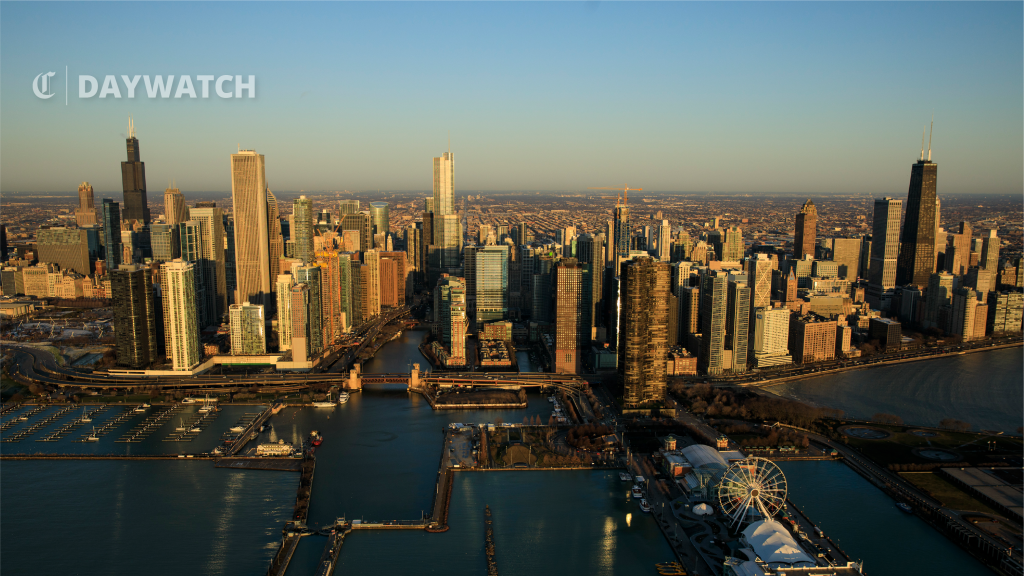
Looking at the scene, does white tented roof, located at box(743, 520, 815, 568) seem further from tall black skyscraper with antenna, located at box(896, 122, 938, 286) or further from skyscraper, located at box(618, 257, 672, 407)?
tall black skyscraper with antenna, located at box(896, 122, 938, 286)

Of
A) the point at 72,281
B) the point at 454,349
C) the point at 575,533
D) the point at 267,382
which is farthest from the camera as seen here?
the point at 72,281

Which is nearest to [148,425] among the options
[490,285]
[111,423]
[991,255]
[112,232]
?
[111,423]

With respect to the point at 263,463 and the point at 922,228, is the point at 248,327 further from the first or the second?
the point at 922,228

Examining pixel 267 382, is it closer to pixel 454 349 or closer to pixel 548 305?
pixel 454 349

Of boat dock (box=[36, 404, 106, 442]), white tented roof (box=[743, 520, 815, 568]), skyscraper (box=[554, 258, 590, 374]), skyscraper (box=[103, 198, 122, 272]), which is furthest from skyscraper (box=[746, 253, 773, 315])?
skyscraper (box=[103, 198, 122, 272])

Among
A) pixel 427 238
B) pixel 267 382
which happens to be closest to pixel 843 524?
pixel 267 382

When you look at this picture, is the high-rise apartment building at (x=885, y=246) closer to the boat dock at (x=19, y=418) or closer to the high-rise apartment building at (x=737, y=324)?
the high-rise apartment building at (x=737, y=324)
